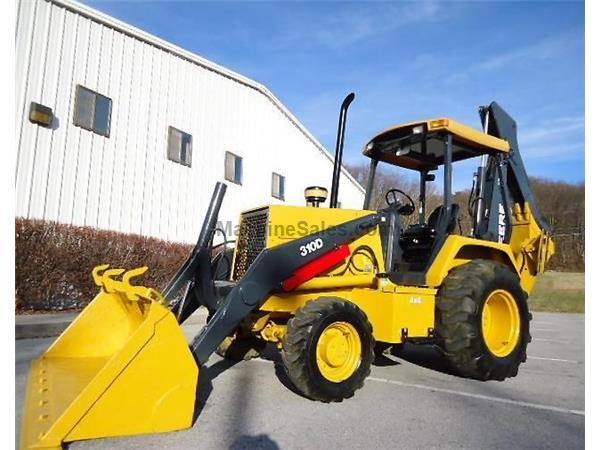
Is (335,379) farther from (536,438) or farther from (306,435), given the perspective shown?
(536,438)

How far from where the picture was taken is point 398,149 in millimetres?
6441

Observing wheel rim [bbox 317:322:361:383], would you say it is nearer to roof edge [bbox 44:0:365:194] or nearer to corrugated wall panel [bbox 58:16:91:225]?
corrugated wall panel [bbox 58:16:91:225]

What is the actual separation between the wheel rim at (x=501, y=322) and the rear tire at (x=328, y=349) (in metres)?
1.95

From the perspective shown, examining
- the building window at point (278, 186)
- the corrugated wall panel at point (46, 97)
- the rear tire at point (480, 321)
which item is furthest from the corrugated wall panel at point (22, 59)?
the building window at point (278, 186)

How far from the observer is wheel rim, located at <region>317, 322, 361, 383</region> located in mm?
4102

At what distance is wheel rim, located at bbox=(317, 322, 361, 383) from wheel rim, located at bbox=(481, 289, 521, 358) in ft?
6.55

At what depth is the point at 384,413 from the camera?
152 inches

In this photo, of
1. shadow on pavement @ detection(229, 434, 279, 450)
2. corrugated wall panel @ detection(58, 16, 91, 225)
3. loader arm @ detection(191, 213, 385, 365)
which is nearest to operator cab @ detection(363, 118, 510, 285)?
loader arm @ detection(191, 213, 385, 365)

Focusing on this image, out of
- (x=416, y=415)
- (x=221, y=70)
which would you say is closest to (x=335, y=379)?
(x=416, y=415)

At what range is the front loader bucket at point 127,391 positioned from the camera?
290cm

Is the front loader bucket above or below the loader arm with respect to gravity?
below

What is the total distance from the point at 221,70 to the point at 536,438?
14485 millimetres

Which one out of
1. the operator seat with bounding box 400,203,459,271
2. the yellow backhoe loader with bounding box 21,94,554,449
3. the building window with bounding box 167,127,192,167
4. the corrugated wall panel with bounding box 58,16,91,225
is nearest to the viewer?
the yellow backhoe loader with bounding box 21,94,554,449

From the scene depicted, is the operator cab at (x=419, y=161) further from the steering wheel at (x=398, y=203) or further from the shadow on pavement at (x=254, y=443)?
the shadow on pavement at (x=254, y=443)
